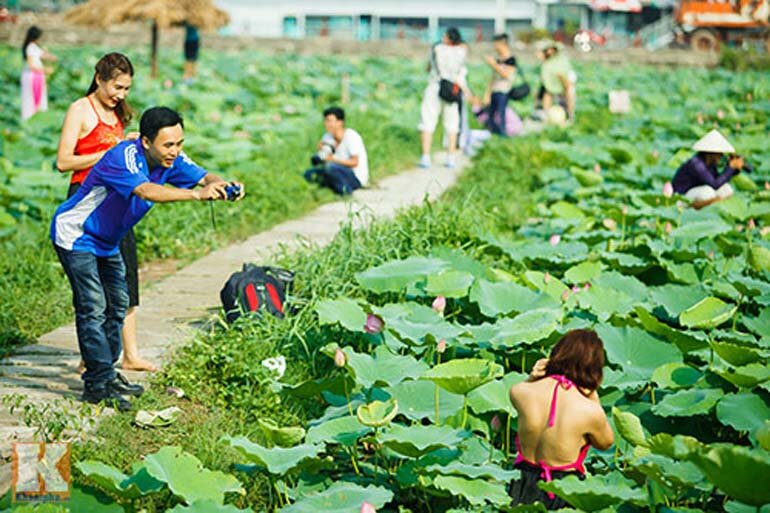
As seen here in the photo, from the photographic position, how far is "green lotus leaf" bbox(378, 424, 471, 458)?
3580 mm

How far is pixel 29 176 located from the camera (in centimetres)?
826

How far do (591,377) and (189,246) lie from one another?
4128 mm

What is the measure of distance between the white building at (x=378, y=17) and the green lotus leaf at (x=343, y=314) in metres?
34.3

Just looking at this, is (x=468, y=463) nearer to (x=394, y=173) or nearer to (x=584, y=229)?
(x=584, y=229)

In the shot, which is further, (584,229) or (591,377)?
(584,229)

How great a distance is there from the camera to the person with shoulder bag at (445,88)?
10.2m

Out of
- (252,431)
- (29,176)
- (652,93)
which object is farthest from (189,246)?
(652,93)

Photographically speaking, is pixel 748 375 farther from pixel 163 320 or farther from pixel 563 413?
pixel 163 320

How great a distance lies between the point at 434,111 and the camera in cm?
1027

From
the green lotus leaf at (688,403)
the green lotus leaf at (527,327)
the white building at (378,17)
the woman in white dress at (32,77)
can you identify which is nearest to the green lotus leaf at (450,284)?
the green lotus leaf at (527,327)

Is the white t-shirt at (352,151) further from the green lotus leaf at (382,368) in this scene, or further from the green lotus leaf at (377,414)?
the green lotus leaf at (377,414)

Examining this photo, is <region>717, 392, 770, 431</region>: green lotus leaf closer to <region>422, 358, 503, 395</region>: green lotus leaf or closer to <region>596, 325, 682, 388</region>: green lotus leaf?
<region>596, 325, 682, 388</region>: green lotus leaf

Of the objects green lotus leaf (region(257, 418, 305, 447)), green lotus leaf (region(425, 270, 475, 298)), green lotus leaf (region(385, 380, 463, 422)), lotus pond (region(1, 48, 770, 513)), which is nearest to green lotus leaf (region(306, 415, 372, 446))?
lotus pond (region(1, 48, 770, 513))

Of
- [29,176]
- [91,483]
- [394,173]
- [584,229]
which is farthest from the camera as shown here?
[394,173]
